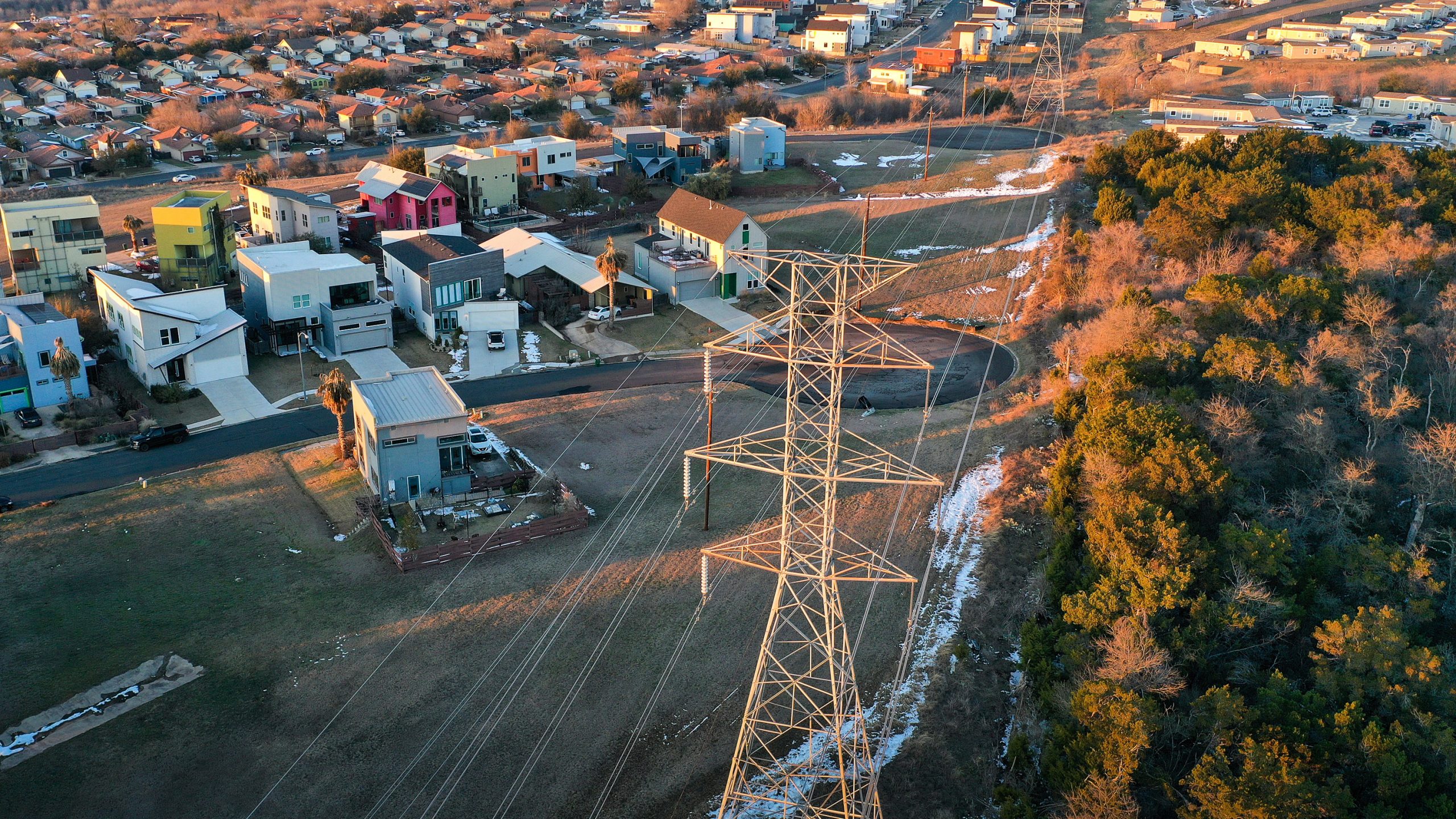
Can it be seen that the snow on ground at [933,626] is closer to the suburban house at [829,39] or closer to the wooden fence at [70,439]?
the wooden fence at [70,439]

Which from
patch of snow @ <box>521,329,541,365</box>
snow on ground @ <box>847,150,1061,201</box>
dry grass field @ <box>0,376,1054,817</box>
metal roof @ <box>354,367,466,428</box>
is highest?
snow on ground @ <box>847,150,1061,201</box>

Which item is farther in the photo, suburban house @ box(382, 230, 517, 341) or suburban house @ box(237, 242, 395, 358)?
suburban house @ box(382, 230, 517, 341)

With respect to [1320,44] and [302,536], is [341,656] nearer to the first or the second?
[302,536]

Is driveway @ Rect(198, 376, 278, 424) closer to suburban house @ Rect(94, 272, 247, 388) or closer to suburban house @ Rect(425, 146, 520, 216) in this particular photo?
suburban house @ Rect(94, 272, 247, 388)

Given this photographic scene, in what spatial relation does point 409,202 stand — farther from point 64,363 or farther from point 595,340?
point 64,363

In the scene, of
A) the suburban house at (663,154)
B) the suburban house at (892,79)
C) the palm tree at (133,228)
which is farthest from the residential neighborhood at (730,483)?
the suburban house at (892,79)

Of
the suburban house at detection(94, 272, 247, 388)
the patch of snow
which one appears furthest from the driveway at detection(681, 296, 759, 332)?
Answer: the suburban house at detection(94, 272, 247, 388)

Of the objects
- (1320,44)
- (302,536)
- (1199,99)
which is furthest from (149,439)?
(1320,44)
